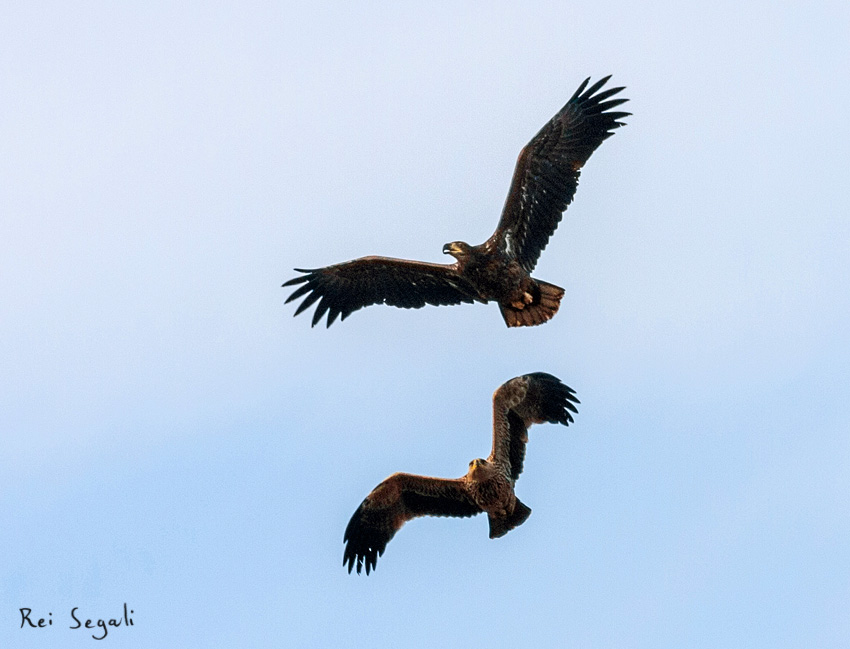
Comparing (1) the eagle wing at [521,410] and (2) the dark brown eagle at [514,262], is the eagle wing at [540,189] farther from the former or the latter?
(1) the eagle wing at [521,410]

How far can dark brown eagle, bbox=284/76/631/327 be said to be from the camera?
36.4 ft

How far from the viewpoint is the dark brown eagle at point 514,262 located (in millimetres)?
11102

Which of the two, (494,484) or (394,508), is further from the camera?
(394,508)

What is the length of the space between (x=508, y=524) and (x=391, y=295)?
297cm

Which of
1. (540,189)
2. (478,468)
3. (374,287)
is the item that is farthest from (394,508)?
(540,189)

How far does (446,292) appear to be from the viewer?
1166 cm

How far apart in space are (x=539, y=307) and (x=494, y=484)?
2.01 metres

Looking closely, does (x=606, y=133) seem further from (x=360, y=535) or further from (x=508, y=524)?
(x=360, y=535)

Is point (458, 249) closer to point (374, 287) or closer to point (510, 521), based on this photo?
point (374, 287)

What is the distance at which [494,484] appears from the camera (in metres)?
10.5

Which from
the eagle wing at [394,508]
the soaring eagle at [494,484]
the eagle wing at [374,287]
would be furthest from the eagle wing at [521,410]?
the eagle wing at [374,287]

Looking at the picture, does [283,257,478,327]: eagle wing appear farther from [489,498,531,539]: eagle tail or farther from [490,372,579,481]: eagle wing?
[489,498,531,539]: eagle tail

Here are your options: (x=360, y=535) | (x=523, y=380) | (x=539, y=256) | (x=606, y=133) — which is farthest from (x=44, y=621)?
(x=606, y=133)

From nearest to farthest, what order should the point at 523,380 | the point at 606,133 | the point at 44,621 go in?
the point at 44,621 < the point at 523,380 < the point at 606,133
